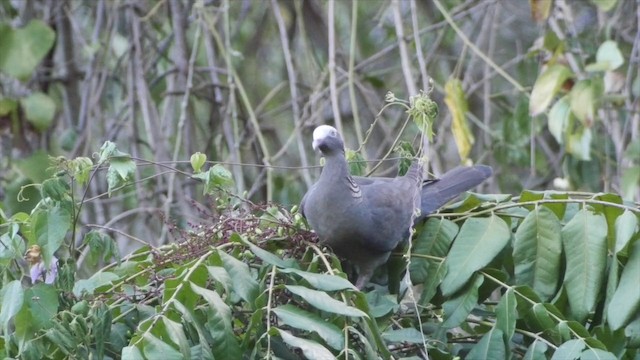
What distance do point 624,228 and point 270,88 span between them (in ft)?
8.72

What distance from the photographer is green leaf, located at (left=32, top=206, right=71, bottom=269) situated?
5.64 ft

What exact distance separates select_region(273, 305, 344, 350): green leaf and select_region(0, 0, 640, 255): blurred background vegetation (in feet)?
6.19

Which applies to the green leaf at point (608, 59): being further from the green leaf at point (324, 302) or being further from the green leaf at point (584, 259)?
the green leaf at point (324, 302)

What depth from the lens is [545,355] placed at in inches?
75.6

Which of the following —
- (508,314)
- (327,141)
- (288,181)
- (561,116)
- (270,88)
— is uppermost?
(327,141)

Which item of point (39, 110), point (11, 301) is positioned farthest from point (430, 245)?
point (39, 110)

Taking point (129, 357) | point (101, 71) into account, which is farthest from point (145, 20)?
point (129, 357)

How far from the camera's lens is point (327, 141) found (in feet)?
6.73

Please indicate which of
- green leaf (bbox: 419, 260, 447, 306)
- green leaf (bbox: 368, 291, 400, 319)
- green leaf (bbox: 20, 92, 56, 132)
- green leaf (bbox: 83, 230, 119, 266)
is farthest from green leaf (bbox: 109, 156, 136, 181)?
green leaf (bbox: 20, 92, 56, 132)

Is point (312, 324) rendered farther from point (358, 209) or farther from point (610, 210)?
point (610, 210)

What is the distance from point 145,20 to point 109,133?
1.56 ft

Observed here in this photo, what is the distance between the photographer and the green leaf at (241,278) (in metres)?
1.70

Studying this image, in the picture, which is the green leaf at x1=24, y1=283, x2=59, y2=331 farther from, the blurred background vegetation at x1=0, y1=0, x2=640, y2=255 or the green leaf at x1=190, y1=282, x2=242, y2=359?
the blurred background vegetation at x1=0, y1=0, x2=640, y2=255

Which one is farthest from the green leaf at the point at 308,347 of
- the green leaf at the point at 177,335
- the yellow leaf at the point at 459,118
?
the yellow leaf at the point at 459,118
